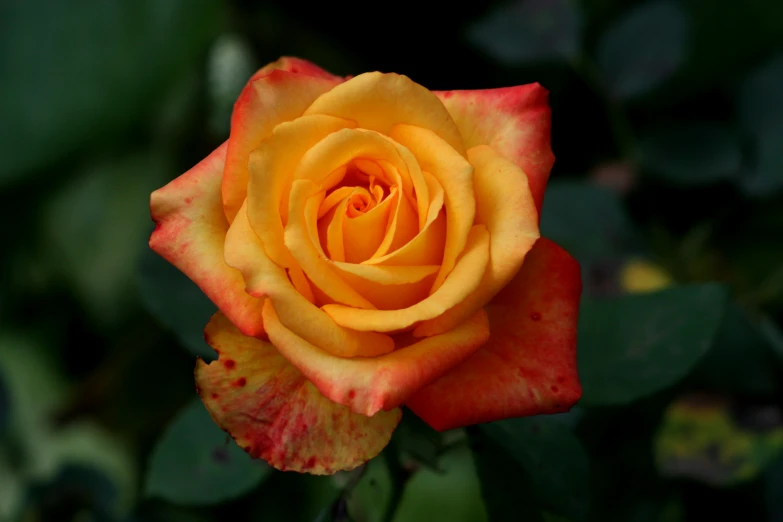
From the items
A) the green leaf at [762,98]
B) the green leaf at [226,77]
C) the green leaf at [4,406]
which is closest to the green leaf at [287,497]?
the green leaf at [4,406]

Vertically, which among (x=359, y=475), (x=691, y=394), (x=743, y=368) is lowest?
(x=691, y=394)

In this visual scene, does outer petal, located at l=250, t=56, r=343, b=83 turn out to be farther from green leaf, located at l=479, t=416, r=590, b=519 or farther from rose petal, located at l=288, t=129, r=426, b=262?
green leaf, located at l=479, t=416, r=590, b=519

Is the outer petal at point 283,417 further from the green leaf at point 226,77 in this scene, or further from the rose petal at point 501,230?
the green leaf at point 226,77

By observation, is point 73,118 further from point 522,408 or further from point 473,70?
point 522,408

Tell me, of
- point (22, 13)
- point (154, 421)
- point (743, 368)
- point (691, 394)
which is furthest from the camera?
point (22, 13)

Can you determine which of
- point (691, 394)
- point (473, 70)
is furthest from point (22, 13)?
point (691, 394)

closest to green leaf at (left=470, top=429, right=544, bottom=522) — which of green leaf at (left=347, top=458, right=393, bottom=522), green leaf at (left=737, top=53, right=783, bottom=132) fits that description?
green leaf at (left=347, top=458, right=393, bottom=522)

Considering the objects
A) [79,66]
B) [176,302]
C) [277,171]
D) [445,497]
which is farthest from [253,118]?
[79,66]
